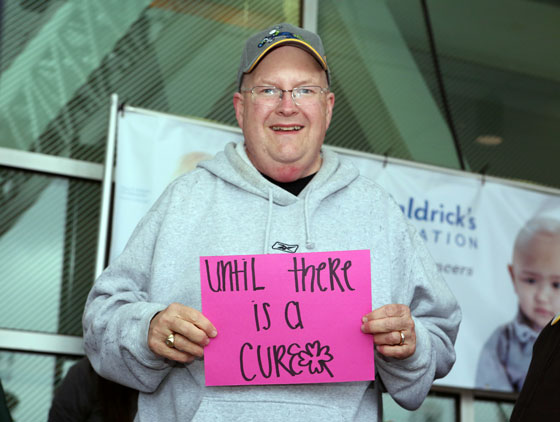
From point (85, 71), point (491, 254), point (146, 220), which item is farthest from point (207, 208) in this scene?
point (491, 254)

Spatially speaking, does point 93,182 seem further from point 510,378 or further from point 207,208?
point 510,378

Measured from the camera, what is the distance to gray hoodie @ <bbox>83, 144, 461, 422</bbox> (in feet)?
5.10

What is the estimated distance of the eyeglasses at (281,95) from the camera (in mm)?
1780

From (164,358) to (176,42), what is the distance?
2697 millimetres

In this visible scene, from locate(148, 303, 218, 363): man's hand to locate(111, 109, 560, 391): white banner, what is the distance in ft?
6.55

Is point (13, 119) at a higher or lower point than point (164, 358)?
higher

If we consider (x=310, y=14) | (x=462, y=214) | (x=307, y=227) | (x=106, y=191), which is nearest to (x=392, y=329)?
(x=307, y=227)

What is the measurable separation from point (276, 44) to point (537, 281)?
2.72 m

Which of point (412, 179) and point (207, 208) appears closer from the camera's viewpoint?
point (207, 208)

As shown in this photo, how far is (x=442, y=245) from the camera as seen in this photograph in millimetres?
3900

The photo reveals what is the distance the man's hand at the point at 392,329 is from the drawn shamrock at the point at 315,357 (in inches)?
3.6

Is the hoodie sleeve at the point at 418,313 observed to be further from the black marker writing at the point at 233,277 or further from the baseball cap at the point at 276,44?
the baseball cap at the point at 276,44

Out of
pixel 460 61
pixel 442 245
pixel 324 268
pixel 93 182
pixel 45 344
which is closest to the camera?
pixel 324 268

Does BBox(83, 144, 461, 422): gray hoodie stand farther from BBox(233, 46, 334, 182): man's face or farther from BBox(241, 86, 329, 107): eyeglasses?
BBox(241, 86, 329, 107): eyeglasses
